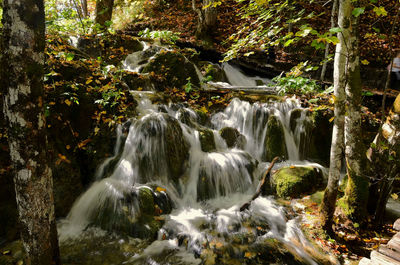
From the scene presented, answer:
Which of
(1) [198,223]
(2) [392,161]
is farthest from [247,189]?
(2) [392,161]

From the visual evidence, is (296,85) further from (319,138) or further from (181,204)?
(181,204)

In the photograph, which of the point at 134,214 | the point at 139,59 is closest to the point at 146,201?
the point at 134,214

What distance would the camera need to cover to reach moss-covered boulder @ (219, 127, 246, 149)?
689cm

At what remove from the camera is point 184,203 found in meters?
5.10

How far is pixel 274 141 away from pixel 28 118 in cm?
642

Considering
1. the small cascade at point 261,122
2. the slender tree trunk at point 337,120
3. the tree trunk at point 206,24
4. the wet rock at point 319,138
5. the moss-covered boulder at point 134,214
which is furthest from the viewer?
the tree trunk at point 206,24

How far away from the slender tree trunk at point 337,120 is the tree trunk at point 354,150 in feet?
1.29

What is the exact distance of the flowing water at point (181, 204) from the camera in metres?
3.74

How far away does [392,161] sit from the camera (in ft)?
12.4

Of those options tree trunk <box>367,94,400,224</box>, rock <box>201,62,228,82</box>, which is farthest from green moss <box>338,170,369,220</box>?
rock <box>201,62,228,82</box>

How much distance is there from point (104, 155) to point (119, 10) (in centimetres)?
1823

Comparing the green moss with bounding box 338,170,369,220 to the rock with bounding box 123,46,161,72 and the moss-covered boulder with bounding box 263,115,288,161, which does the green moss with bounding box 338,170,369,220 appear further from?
the rock with bounding box 123,46,161,72

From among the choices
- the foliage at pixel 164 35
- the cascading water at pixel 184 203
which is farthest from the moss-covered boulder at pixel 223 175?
the foliage at pixel 164 35

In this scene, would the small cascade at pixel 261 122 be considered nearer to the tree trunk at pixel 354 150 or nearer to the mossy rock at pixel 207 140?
the mossy rock at pixel 207 140
